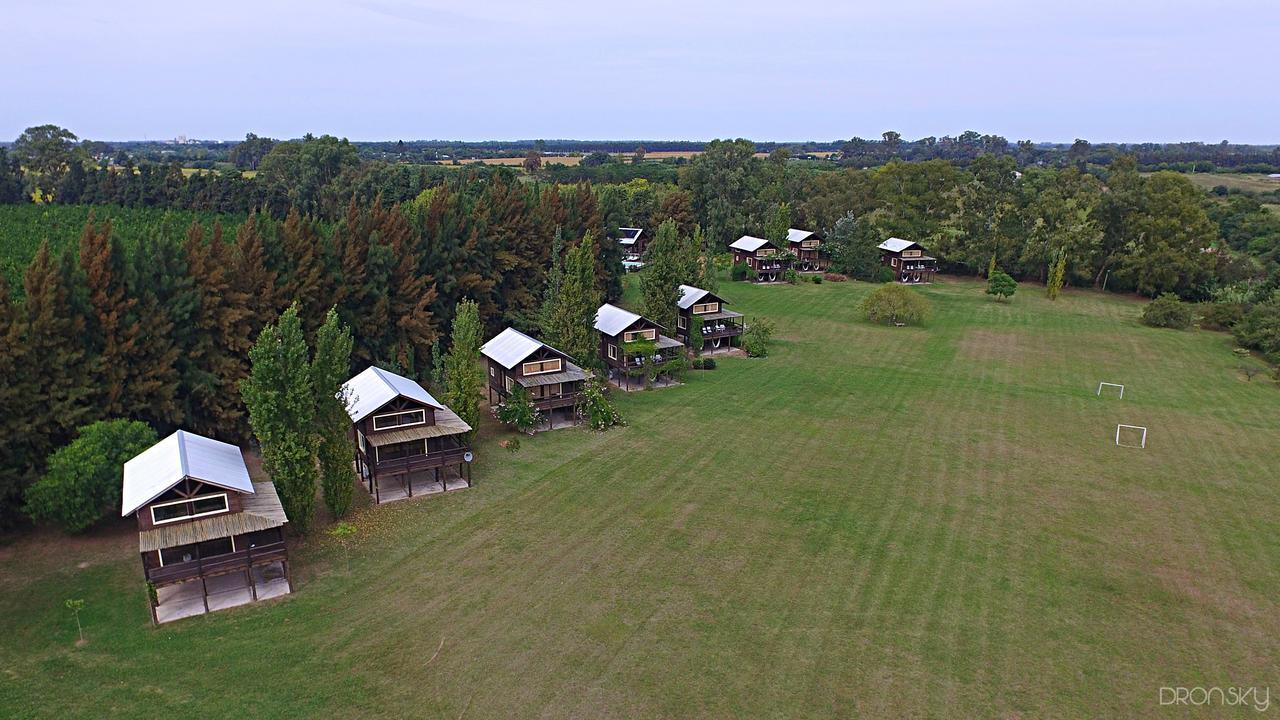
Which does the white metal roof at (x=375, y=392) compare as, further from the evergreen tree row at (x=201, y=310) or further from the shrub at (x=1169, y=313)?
the shrub at (x=1169, y=313)

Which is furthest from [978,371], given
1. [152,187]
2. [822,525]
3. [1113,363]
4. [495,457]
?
[152,187]

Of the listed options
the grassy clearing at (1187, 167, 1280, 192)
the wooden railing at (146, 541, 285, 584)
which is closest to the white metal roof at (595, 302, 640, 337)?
the wooden railing at (146, 541, 285, 584)

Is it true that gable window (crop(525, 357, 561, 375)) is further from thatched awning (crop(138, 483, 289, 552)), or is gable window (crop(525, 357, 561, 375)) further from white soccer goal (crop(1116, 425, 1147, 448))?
white soccer goal (crop(1116, 425, 1147, 448))

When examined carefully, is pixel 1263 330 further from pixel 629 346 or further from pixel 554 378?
pixel 554 378

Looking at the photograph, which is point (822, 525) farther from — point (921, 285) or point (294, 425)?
point (921, 285)

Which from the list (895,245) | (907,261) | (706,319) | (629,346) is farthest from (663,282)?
(895,245)

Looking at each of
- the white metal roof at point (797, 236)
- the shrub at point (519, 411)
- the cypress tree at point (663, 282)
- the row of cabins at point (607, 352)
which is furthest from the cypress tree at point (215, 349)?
the white metal roof at point (797, 236)
